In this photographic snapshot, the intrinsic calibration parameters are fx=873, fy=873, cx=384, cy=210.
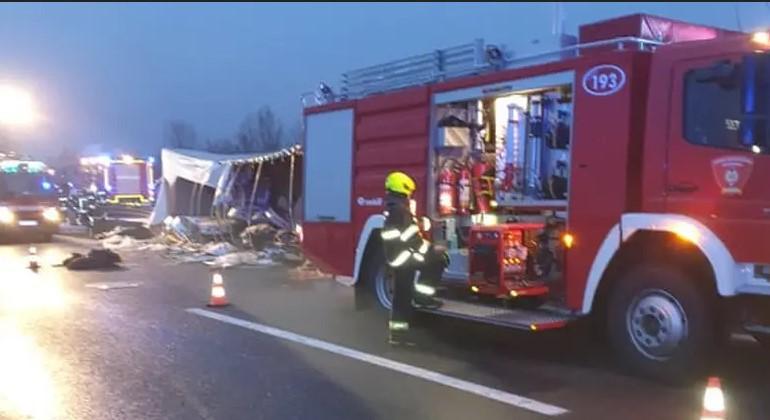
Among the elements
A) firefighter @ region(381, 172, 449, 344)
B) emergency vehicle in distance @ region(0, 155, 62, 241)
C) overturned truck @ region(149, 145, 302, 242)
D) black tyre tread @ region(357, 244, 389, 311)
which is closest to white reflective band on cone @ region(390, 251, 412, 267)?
firefighter @ region(381, 172, 449, 344)

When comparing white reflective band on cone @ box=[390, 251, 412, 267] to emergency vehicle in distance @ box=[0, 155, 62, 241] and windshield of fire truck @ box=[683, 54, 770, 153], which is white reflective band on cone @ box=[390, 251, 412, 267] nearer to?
windshield of fire truck @ box=[683, 54, 770, 153]

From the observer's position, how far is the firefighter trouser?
8148mm

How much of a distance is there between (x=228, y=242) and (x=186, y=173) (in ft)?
12.0

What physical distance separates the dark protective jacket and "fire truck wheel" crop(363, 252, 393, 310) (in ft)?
5.69

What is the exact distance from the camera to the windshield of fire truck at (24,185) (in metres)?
24.8

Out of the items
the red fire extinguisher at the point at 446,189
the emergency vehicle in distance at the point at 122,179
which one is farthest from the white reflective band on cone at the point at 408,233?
the emergency vehicle in distance at the point at 122,179

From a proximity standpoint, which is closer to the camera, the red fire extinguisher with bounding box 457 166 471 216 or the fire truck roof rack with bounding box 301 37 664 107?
the fire truck roof rack with bounding box 301 37 664 107

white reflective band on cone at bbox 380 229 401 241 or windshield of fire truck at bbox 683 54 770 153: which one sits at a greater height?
windshield of fire truck at bbox 683 54 770 153

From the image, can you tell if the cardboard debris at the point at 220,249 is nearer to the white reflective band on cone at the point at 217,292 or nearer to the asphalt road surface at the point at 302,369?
the asphalt road surface at the point at 302,369

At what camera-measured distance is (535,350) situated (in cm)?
828

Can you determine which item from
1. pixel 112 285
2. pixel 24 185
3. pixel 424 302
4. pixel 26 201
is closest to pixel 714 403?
pixel 424 302

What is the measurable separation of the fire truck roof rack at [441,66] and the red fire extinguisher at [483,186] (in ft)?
3.34

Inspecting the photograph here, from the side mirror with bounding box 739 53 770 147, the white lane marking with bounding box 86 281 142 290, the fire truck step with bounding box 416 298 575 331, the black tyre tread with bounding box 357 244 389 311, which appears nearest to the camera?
the side mirror with bounding box 739 53 770 147

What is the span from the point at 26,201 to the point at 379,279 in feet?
58.0
